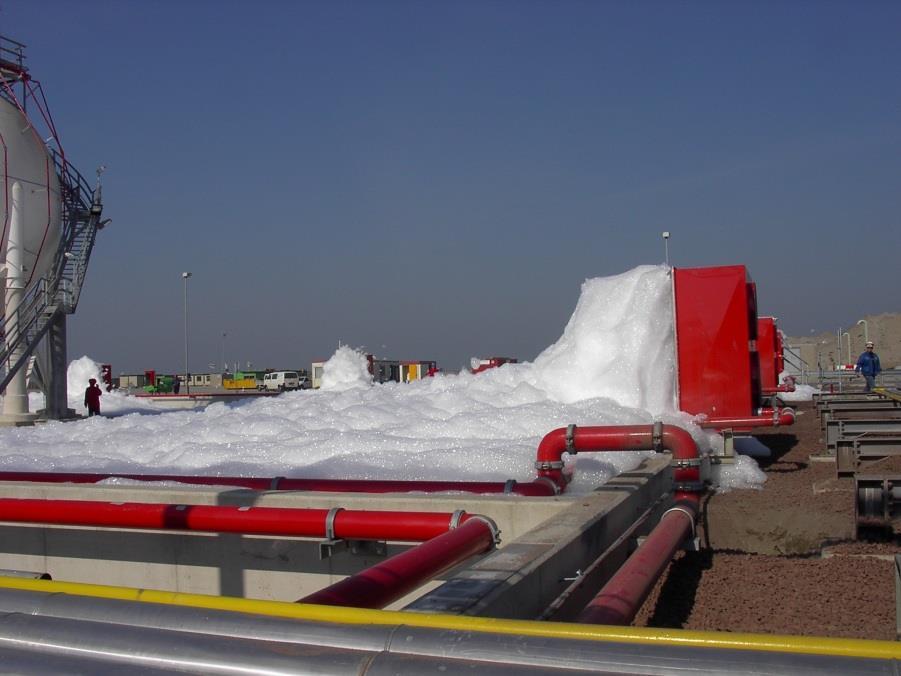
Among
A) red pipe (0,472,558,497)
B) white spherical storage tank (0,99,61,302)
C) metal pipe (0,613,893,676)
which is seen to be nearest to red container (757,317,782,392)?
red pipe (0,472,558,497)

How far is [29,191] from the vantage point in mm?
21250

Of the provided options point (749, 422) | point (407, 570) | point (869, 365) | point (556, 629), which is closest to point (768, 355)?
point (869, 365)

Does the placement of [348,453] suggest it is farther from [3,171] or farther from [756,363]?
[3,171]

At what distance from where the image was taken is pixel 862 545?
649cm

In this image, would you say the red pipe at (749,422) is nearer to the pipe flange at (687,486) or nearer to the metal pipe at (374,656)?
the pipe flange at (687,486)

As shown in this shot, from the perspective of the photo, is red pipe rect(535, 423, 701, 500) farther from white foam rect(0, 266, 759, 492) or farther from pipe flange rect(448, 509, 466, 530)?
pipe flange rect(448, 509, 466, 530)

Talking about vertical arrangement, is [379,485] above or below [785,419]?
below

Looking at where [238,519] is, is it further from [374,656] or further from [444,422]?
[374,656]

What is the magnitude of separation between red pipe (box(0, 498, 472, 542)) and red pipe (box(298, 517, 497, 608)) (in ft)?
1.75

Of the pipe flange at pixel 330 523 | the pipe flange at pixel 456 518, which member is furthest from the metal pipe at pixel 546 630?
the pipe flange at pixel 330 523

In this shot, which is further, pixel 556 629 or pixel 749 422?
pixel 749 422

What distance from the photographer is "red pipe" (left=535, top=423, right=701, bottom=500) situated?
24.7 feet

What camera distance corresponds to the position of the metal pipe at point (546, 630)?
65.9 inches

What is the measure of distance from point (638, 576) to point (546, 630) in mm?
2627
